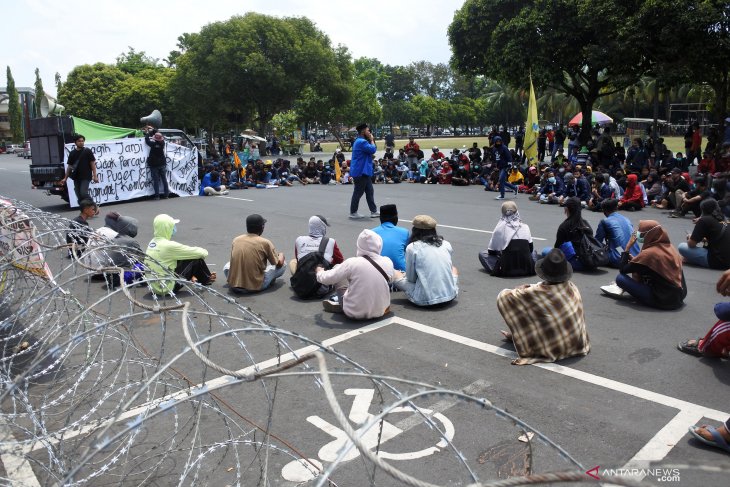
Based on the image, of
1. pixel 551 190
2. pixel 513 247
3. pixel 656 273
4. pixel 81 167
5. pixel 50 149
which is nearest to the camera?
pixel 656 273

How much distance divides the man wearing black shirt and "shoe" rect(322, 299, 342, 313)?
989 cm

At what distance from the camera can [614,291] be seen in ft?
24.7

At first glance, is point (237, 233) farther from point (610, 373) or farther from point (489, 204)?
point (610, 373)

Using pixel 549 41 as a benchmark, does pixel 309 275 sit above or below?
below

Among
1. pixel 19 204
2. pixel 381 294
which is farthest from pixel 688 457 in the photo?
pixel 19 204

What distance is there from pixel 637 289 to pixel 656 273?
0.34 meters

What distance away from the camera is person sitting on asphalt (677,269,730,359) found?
17.5 feet

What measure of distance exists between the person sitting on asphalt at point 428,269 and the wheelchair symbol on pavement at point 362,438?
7.57ft

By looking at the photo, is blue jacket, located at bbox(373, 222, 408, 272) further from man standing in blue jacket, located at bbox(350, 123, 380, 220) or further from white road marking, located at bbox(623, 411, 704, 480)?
man standing in blue jacket, located at bbox(350, 123, 380, 220)

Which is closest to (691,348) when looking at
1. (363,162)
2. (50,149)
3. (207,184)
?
(363,162)

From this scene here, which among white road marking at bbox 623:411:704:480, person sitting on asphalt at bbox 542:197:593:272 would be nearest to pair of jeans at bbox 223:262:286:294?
person sitting on asphalt at bbox 542:197:593:272

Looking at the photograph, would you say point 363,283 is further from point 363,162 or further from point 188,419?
point 363,162

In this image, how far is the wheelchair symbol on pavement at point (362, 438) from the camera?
3.92 m

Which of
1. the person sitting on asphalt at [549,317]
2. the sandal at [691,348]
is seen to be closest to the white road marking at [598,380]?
the person sitting on asphalt at [549,317]
